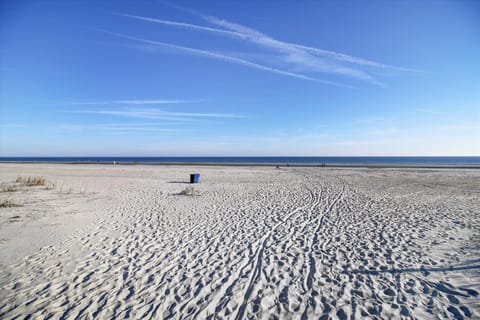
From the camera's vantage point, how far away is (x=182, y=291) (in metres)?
3.70

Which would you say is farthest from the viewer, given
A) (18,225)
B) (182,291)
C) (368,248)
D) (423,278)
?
(18,225)

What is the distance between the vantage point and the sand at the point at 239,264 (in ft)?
10.9

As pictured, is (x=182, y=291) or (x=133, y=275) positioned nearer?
(x=182, y=291)

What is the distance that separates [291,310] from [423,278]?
9.30 feet

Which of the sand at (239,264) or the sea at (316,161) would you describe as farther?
the sea at (316,161)

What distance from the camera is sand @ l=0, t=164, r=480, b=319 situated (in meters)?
3.33

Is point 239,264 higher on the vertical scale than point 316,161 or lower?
lower

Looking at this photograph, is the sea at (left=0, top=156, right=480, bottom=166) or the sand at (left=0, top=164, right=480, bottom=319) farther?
the sea at (left=0, top=156, right=480, bottom=166)

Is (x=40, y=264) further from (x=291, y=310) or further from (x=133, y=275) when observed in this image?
(x=291, y=310)

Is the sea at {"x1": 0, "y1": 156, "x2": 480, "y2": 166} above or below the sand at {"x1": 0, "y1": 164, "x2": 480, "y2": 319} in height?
above

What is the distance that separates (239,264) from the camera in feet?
15.1

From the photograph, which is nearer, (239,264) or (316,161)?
(239,264)

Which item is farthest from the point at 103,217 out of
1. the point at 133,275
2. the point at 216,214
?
the point at 133,275

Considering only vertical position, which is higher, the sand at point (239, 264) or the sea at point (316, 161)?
the sea at point (316, 161)
